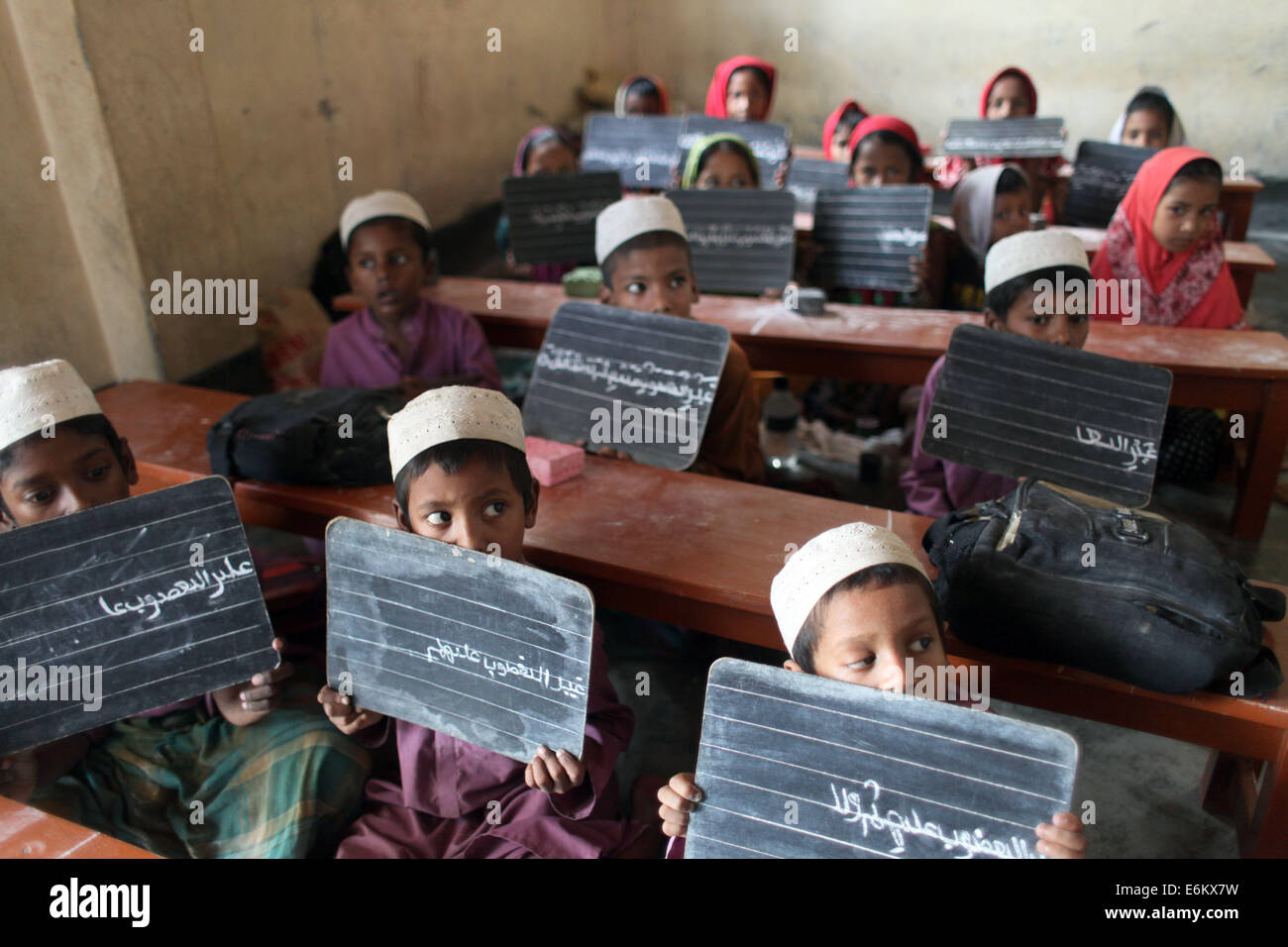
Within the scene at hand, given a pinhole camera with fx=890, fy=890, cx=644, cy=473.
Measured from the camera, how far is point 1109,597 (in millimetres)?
1531

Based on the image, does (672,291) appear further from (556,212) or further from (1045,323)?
(556,212)

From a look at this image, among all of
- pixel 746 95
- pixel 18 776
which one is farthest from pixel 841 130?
pixel 18 776

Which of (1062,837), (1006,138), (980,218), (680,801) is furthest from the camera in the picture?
(1006,138)

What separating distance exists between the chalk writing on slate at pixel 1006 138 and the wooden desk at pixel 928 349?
2.32m

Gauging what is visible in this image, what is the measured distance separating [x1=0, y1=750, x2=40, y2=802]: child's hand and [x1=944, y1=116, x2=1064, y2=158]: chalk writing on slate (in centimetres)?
538

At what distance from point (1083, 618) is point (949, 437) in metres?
0.72

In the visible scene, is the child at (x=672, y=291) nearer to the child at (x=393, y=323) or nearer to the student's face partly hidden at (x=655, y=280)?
the student's face partly hidden at (x=655, y=280)

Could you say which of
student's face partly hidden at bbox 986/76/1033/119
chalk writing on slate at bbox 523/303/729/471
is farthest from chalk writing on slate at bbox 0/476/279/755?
student's face partly hidden at bbox 986/76/1033/119

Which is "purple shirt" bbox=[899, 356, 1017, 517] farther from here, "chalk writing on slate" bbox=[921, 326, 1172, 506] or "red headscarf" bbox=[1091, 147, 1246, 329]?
"red headscarf" bbox=[1091, 147, 1246, 329]

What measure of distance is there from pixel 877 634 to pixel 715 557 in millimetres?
601

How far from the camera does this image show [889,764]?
1.23 meters
